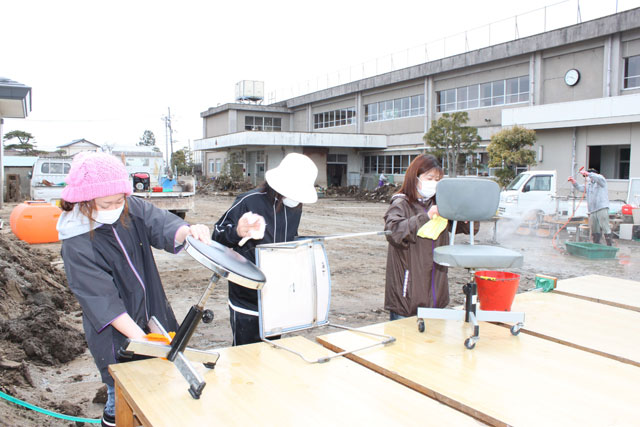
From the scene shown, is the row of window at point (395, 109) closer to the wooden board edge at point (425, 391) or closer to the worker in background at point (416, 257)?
the worker in background at point (416, 257)

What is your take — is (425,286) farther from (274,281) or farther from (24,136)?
(24,136)

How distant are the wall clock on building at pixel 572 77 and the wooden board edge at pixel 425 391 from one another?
23.2 m

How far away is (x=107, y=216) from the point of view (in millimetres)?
2002

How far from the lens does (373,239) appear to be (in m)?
12.6

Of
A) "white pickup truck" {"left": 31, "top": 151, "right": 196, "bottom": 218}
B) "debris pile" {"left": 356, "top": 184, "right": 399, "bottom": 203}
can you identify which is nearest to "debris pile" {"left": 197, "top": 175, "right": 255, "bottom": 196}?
"debris pile" {"left": 356, "top": 184, "right": 399, "bottom": 203}

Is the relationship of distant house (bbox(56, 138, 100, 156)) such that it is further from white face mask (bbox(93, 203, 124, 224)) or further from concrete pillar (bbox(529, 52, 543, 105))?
white face mask (bbox(93, 203, 124, 224))

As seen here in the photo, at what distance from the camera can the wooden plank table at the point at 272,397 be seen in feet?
5.26

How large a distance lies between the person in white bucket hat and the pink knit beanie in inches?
29.1

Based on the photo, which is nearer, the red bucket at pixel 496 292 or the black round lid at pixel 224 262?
the black round lid at pixel 224 262

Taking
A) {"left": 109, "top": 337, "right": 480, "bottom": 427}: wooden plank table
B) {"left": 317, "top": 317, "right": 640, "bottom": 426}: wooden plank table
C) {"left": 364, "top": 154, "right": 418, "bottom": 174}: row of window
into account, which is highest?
{"left": 364, "top": 154, "right": 418, "bottom": 174}: row of window

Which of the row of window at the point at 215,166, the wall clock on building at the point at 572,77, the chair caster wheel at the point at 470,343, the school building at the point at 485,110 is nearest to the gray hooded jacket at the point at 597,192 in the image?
the school building at the point at 485,110

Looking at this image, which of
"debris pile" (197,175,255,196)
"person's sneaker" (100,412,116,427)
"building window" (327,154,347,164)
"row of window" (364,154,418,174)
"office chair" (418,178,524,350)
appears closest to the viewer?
"person's sneaker" (100,412,116,427)

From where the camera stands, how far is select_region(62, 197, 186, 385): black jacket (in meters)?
1.90

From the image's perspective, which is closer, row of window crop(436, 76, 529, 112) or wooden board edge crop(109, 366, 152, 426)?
wooden board edge crop(109, 366, 152, 426)
